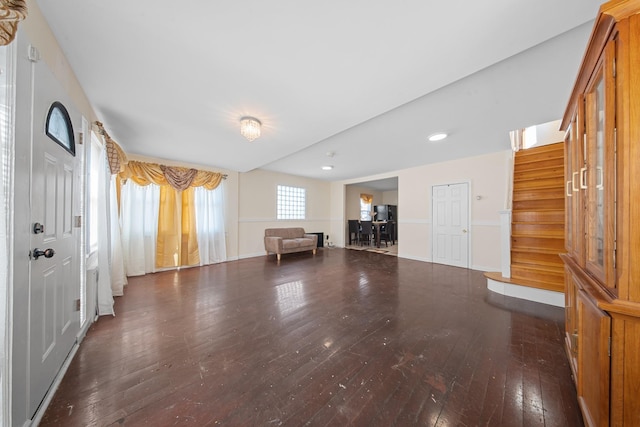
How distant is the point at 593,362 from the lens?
36.0 inches

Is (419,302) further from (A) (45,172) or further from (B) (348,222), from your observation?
(B) (348,222)

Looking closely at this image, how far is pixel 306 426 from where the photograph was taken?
1.07m

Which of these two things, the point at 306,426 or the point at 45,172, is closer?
the point at 306,426

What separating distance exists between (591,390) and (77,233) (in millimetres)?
3370

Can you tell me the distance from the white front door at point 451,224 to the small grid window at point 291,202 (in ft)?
12.5

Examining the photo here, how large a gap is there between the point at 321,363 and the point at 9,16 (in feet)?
7.21

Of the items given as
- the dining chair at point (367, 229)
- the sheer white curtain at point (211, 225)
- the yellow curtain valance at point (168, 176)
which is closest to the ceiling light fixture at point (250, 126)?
the yellow curtain valance at point (168, 176)

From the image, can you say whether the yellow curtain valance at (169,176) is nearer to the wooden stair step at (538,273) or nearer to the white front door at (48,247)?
the white front door at (48,247)

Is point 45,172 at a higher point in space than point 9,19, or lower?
lower

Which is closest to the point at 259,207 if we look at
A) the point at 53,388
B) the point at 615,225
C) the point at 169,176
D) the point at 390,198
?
the point at 169,176

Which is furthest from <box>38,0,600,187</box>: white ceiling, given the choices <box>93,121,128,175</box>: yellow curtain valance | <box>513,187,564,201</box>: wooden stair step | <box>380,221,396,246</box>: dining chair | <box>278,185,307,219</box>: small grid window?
<box>380,221,396,246</box>: dining chair

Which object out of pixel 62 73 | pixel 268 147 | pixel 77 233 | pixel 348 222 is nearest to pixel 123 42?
pixel 62 73

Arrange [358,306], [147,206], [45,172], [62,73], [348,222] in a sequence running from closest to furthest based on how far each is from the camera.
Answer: [45,172] < [62,73] < [358,306] < [147,206] < [348,222]

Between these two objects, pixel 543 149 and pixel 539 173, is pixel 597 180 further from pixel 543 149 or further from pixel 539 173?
pixel 543 149
